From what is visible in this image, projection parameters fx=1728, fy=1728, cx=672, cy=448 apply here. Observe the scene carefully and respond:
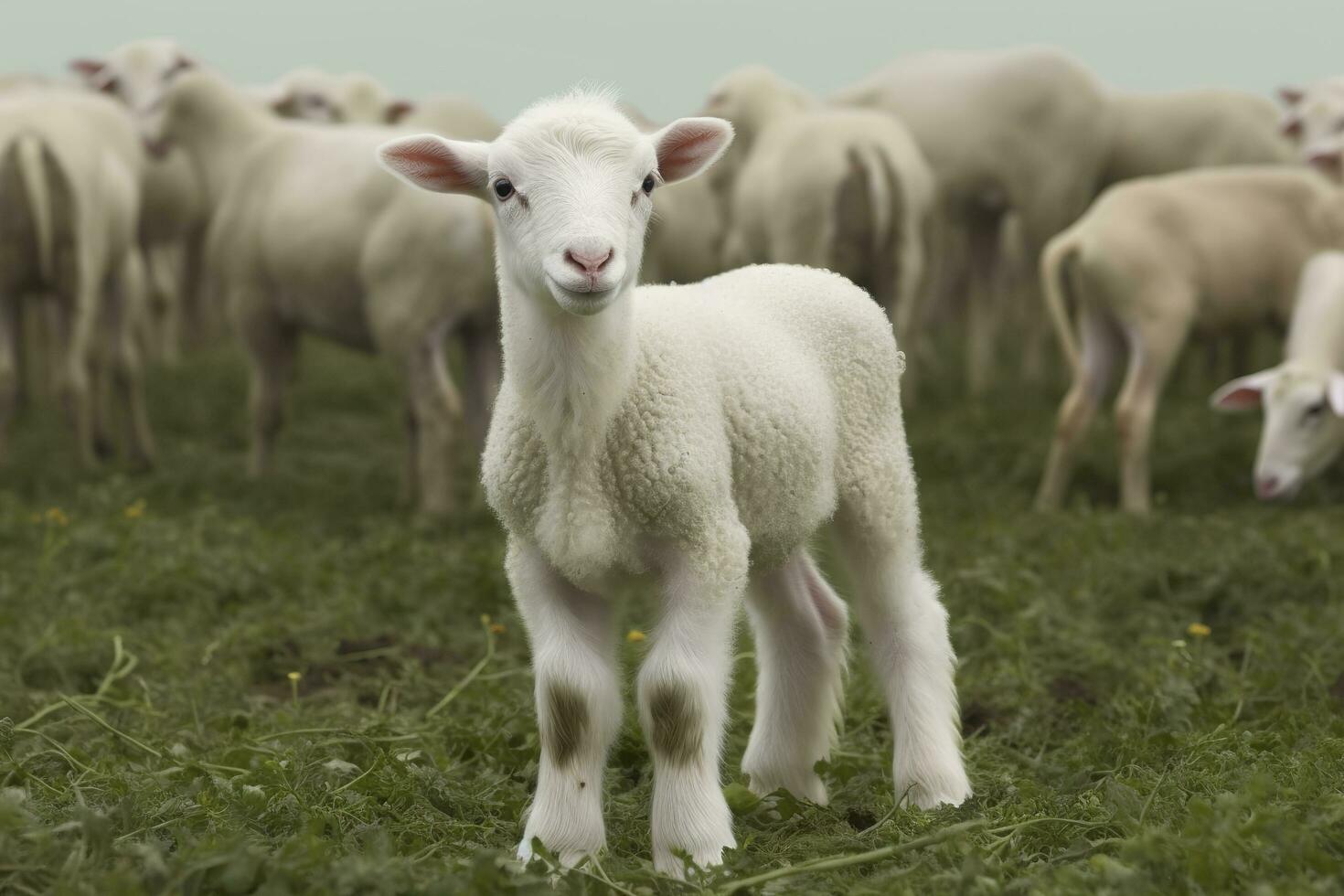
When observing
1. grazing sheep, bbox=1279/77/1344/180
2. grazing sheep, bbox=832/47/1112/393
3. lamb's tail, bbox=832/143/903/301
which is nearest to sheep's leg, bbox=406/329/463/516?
lamb's tail, bbox=832/143/903/301

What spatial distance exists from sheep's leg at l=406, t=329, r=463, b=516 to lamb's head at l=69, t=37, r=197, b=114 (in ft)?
15.8

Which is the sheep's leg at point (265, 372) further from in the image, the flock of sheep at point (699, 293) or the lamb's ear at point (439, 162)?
the lamb's ear at point (439, 162)

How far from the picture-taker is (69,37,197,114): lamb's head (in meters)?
12.9

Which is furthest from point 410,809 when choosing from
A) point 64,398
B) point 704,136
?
point 64,398

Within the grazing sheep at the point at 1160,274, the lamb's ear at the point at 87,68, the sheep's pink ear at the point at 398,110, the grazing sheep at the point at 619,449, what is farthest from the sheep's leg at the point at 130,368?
the grazing sheep at the point at 619,449

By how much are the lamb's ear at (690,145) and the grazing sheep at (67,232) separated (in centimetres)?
678

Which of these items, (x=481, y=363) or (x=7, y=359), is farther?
(x=7, y=359)

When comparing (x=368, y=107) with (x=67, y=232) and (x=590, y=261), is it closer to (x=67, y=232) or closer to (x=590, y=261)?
(x=67, y=232)

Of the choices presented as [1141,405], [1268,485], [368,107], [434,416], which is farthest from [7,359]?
[1268,485]

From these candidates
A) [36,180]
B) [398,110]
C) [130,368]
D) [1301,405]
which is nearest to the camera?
[1301,405]

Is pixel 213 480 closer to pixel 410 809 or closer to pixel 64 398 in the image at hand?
pixel 64 398

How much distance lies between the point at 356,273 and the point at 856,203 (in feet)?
10.4

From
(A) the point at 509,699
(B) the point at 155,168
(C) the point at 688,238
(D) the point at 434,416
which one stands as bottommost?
(C) the point at 688,238

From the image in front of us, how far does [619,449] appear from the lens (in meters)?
3.88
